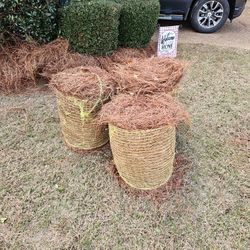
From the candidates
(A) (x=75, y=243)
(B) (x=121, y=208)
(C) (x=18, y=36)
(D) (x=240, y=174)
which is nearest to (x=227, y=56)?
(D) (x=240, y=174)

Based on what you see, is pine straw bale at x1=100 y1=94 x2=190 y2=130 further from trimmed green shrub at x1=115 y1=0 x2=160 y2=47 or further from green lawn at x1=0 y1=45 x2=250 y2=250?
trimmed green shrub at x1=115 y1=0 x2=160 y2=47

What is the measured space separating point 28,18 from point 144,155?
2191 mm

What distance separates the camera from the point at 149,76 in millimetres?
2293

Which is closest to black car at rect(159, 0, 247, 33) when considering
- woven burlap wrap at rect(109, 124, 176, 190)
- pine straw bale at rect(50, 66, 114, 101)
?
pine straw bale at rect(50, 66, 114, 101)

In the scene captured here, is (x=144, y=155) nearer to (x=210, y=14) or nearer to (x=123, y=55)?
(x=123, y=55)

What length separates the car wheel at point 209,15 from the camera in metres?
5.09

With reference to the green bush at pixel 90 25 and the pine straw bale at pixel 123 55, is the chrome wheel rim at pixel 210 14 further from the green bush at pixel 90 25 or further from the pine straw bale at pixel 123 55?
the green bush at pixel 90 25

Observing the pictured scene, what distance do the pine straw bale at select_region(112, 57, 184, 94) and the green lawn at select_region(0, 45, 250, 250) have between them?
2.21ft

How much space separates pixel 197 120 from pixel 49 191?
161 cm

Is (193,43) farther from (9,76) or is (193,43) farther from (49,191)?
(49,191)

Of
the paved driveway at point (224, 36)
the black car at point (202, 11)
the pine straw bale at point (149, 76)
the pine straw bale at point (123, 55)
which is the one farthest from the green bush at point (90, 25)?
the paved driveway at point (224, 36)

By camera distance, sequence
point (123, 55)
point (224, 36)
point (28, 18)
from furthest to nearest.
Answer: point (224, 36)
point (123, 55)
point (28, 18)

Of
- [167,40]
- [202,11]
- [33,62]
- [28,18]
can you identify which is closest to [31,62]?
[33,62]

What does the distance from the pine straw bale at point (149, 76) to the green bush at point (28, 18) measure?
1.45 meters
